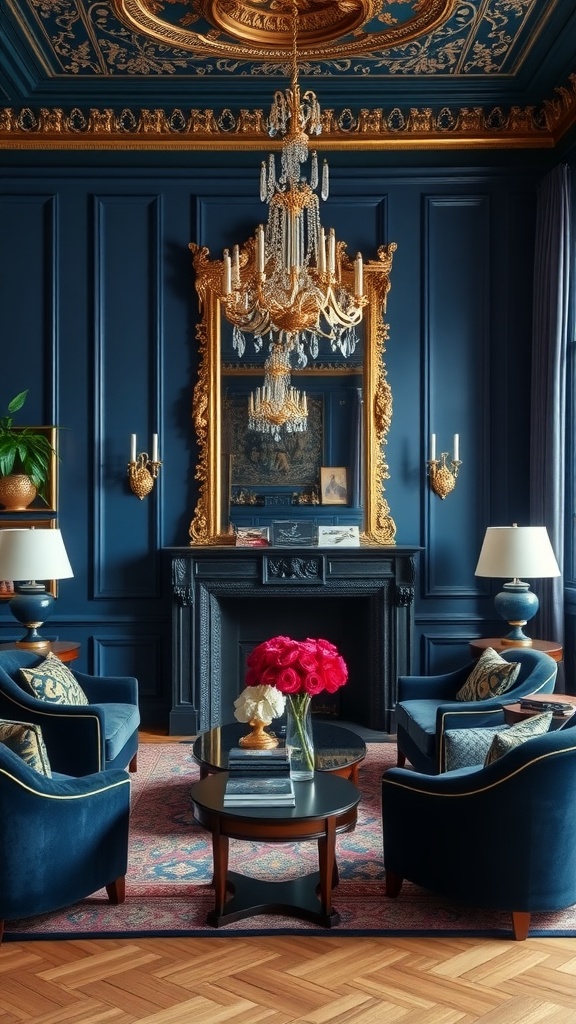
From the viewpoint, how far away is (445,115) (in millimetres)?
5848

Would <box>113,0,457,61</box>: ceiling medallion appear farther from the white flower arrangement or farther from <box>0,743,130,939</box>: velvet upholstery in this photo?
<box>0,743,130,939</box>: velvet upholstery

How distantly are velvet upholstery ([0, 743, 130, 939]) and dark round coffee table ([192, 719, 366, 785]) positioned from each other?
1.99 ft

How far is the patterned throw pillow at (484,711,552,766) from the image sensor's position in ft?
9.90

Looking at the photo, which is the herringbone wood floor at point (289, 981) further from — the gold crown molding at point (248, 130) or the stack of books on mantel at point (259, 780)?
the gold crown molding at point (248, 130)

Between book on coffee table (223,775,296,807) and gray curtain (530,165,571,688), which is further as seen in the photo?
gray curtain (530,165,571,688)

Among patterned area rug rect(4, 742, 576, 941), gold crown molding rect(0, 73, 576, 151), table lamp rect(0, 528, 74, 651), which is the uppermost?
gold crown molding rect(0, 73, 576, 151)

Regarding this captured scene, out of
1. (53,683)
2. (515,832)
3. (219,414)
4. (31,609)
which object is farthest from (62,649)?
(515,832)

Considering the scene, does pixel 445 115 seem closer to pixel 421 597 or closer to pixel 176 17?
pixel 176 17

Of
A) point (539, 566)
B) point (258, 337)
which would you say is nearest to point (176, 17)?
point (258, 337)

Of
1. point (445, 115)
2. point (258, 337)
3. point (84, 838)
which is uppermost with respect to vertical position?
point (445, 115)

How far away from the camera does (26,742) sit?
3.01m

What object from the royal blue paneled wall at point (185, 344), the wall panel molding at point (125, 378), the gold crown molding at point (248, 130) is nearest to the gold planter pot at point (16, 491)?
the royal blue paneled wall at point (185, 344)

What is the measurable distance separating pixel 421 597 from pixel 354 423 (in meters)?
1.17

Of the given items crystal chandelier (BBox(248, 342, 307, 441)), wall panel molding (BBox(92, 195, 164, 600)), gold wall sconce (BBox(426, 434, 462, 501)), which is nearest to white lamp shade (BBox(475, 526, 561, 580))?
gold wall sconce (BBox(426, 434, 462, 501))
